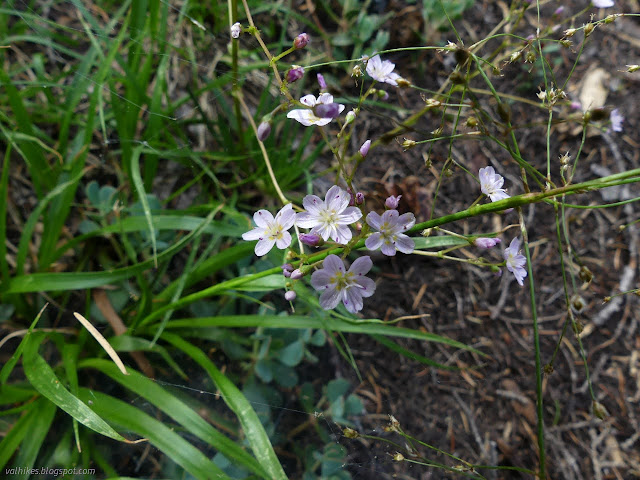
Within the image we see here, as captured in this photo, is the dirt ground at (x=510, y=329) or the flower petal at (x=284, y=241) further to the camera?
the dirt ground at (x=510, y=329)

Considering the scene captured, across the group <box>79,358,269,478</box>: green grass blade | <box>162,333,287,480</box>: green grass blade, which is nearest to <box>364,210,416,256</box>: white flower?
<box>162,333,287,480</box>: green grass blade

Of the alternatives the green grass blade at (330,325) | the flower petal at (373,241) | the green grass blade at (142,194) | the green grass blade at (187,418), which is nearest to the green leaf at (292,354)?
the green grass blade at (330,325)

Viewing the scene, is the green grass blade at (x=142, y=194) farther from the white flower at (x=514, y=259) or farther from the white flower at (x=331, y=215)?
the white flower at (x=514, y=259)

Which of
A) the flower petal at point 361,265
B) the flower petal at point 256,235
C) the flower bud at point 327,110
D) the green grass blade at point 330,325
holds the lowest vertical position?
the green grass blade at point 330,325

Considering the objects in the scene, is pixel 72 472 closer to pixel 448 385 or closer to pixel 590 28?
Answer: pixel 448 385

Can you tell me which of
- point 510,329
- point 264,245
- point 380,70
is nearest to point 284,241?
point 264,245

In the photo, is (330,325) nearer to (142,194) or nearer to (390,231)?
(390,231)
